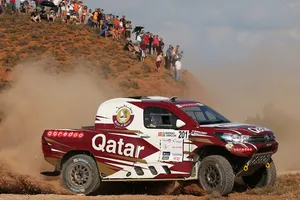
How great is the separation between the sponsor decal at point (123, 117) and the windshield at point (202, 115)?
110 cm

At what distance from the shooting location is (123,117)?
1108cm

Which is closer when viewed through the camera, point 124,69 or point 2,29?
point 124,69

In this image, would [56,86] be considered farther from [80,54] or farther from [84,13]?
[80,54]

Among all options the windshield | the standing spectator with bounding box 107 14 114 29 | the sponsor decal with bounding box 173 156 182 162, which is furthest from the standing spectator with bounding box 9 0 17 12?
the sponsor decal with bounding box 173 156 182 162

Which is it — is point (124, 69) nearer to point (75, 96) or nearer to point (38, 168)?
point (75, 96)

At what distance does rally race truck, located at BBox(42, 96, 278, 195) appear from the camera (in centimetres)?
992

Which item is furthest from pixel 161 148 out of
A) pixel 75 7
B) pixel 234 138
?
pixel 75 7

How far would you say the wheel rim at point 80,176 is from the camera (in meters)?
11.1

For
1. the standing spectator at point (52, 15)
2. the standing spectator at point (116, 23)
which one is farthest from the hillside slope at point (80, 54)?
the standing spectator at point (116, 23)

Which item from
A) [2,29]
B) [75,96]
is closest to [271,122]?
[75,96]

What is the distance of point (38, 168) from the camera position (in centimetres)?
1413

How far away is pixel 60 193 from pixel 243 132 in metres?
3.94

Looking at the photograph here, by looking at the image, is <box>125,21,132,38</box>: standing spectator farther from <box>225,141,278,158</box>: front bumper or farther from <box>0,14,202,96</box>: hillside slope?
<box>225,141,278,158</box>: front bumper

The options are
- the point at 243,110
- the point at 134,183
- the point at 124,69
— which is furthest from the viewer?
the point at 124,69
